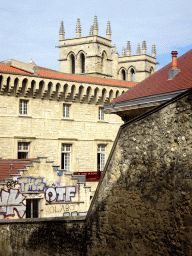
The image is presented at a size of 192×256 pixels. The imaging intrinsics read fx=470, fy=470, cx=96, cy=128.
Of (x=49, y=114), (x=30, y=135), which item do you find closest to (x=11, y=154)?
(x=30, y=135)

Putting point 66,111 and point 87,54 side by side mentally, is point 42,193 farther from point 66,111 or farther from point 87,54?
point 87,54

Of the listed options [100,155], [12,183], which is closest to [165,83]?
[12,183]

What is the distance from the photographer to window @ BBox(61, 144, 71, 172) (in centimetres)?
3247

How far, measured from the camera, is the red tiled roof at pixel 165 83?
13344 millimetres

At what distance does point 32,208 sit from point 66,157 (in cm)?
932

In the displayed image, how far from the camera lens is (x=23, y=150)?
3058cm

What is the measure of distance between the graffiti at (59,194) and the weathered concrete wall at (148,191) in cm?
1474

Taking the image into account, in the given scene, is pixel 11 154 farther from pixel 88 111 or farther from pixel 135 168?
pixel 135 168

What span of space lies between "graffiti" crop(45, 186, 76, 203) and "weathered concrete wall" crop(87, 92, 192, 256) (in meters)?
14.7

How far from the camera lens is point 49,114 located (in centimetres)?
3173

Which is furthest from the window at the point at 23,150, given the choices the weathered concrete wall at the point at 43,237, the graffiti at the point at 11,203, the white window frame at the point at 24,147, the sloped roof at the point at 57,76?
the weathered concrete wall at the point at 43,237

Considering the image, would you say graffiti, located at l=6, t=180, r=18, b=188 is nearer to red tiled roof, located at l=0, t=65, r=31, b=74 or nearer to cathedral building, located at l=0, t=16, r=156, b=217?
cathedral building, located at l=0, t=16, r=156, b=217

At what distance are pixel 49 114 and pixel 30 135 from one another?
213 centimetres

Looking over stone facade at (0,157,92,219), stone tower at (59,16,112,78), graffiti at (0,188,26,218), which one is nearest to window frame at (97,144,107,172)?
stone facade at (0,157,92,219)
